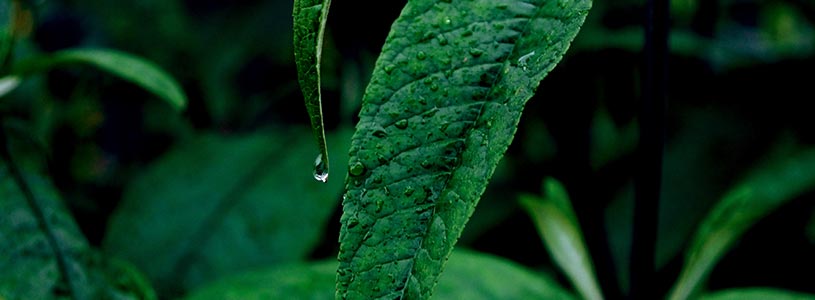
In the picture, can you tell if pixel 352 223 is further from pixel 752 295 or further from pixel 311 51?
pixel 752 295

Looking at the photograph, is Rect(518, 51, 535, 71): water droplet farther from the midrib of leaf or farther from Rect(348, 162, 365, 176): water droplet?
the midrib of leaf

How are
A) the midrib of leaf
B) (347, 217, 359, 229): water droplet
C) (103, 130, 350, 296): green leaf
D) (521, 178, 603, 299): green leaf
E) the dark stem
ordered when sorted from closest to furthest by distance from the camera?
(347, 217, 359, 229): water droplet
the dark stem
the midrib of leaf
(521, 178, 603, 299): green leaf
(103, 130, 350, 296): green leaf

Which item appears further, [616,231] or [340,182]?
[616,231]

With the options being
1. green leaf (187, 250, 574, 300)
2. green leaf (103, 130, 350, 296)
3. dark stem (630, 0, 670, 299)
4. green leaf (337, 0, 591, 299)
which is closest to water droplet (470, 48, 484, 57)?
green leaf (337, 0, 591, 299)

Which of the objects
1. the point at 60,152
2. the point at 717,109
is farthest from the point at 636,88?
the point at 60,152

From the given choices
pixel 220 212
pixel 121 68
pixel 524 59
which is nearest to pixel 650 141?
pixel 524 59

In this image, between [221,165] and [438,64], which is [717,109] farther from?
[438,64]
